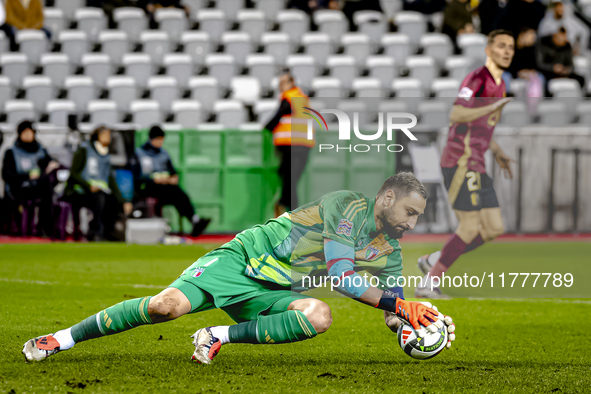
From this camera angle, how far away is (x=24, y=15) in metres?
12.0

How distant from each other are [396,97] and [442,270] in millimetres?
7413

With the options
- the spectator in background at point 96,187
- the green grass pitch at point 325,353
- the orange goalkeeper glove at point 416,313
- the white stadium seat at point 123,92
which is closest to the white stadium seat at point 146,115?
the white stadium seat at point 123,92

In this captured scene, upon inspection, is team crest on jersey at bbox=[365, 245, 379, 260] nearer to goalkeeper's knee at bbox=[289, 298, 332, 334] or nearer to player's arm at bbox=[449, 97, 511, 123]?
goalkeeper's knee at bbox=[289, 298, 332, 334]

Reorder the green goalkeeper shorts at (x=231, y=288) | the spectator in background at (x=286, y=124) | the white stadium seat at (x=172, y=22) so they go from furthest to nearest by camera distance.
→ the white stadium seat at (x=172, y=22)
the spectator in background at (x=286, y=124)
the green goalkeeper shorts at (x=231, y=288)

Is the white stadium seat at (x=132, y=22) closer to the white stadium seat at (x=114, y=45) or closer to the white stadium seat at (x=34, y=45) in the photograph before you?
the white stadium seat at (x=114, y=45)

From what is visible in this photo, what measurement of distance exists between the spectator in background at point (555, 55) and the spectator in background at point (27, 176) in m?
8.14

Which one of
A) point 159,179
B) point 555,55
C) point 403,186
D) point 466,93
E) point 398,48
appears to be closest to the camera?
point 403,186

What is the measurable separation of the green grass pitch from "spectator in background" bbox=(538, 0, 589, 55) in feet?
25.2

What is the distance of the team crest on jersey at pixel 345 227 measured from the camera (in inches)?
113

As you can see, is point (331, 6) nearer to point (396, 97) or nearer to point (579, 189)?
point (396, 97)

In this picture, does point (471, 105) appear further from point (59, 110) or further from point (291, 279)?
point (59, 110)

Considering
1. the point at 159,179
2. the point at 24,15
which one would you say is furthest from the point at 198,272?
the point at 24,15

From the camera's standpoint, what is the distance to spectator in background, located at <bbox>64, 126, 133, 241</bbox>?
28.1 ft

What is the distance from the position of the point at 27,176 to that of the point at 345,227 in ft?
23.0
